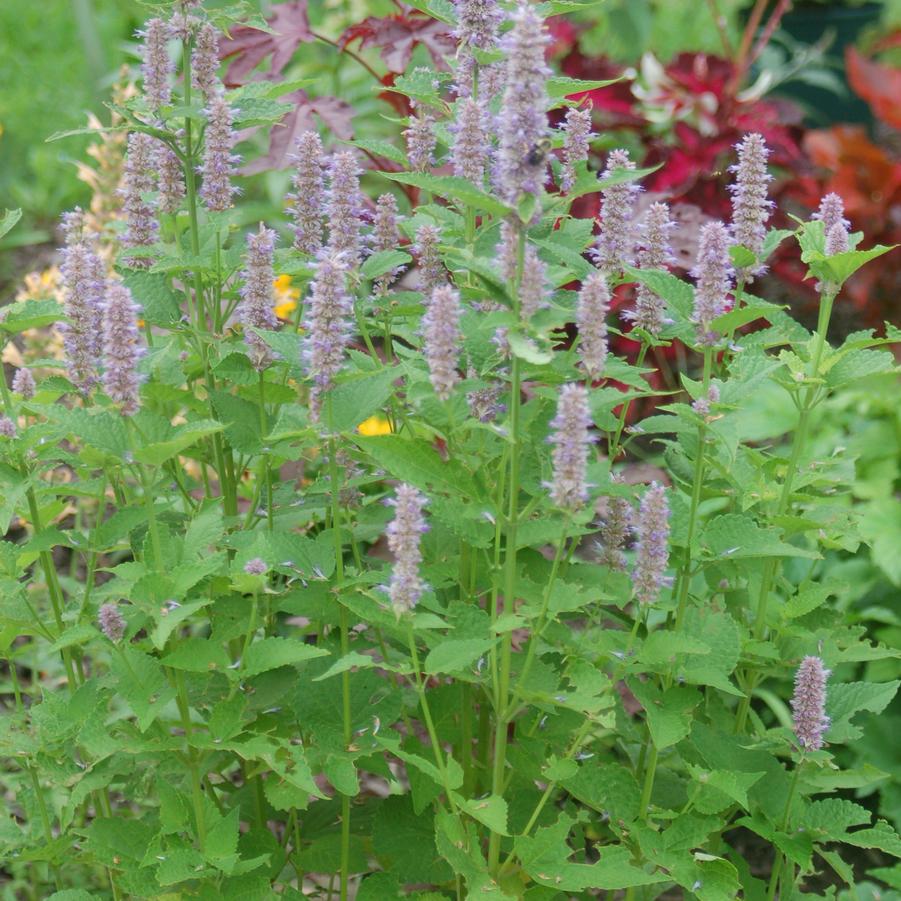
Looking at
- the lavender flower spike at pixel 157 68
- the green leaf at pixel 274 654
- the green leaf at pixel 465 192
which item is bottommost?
the green leaf at pixel 274 654

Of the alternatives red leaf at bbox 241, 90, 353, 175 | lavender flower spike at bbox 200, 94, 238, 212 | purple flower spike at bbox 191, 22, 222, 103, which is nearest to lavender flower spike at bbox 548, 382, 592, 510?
lavender flower spike at bbox 200, 94, 238, 212

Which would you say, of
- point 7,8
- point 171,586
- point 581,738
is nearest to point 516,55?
point 171,586

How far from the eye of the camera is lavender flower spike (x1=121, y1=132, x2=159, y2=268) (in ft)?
6.71

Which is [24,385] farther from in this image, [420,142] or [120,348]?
[420,142]

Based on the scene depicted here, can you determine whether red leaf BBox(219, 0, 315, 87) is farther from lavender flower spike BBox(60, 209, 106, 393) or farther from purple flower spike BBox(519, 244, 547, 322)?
purple flower spike BBox(519, 244, 547, 322)

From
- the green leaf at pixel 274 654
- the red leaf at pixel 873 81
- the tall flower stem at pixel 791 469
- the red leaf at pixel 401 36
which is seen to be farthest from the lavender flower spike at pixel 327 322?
the red leaf at pixel 873 81

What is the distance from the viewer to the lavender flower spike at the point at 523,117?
1452mm

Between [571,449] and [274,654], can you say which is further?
[274,654]

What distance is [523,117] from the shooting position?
4.81 ft

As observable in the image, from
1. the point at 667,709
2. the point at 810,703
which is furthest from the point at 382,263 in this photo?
the point at 810,703

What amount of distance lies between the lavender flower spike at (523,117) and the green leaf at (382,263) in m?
0.40

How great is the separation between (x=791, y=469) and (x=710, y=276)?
0.39 meters

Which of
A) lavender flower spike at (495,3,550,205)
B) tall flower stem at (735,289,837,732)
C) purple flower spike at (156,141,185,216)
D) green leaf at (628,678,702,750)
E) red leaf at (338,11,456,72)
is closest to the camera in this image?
lavender flower spike at (495,3,550,205)

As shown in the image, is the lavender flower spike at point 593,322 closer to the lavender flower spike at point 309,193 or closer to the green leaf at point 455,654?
the green leaf at point 455,654
